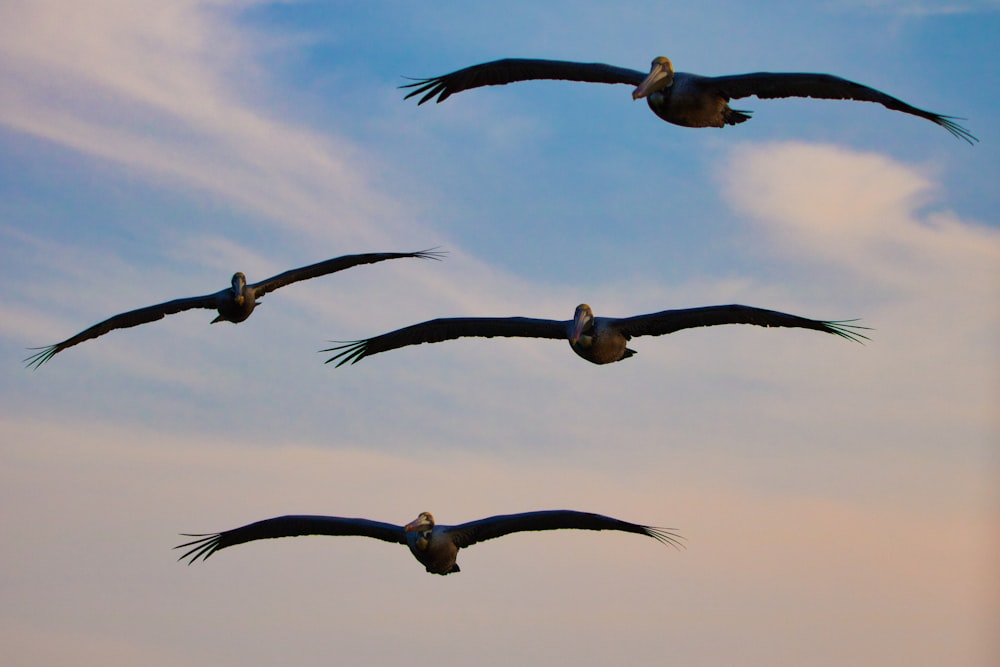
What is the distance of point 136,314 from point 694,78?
1253cm

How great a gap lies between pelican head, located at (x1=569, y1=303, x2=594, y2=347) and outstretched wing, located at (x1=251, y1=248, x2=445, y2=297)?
5869 millimetres

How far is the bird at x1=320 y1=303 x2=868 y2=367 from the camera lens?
795 inches

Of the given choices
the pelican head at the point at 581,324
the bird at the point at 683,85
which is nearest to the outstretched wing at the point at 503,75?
the bird at the point at 683,85

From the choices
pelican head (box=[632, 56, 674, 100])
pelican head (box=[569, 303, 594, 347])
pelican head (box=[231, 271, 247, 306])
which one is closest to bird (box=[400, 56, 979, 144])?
pelican head (box=[632, 56, 674, 100])

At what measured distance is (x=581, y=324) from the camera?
842 inches

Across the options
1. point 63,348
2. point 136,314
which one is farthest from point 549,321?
point 63,348

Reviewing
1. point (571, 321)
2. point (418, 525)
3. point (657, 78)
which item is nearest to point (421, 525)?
point (418, 525)

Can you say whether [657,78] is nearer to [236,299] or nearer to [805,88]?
[805,88]

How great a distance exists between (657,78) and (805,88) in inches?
83.5

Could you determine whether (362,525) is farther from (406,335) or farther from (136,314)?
(136,314)

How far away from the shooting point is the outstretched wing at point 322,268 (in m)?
26.0

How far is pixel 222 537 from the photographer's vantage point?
2353cm

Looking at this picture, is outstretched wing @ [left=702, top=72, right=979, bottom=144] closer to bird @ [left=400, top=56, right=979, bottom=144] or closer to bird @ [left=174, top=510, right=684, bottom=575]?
bird @ [left=400, top=56, right=979, bottom=144]

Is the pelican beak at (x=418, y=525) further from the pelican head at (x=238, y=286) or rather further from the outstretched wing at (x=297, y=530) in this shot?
the pelican head at (x=238, y=286)
